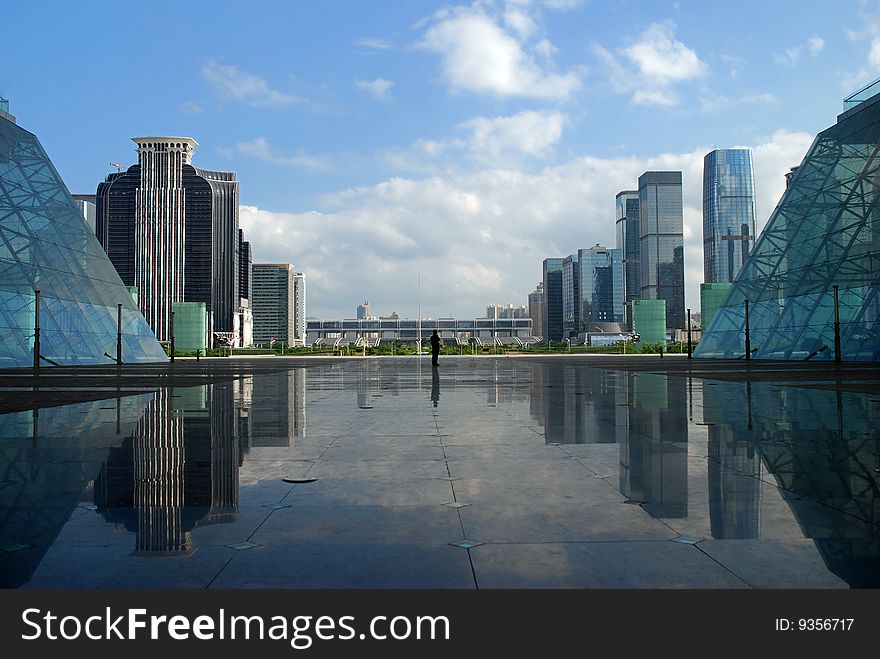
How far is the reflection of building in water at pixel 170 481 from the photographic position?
4.31m

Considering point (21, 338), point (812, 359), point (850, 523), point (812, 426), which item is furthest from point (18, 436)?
point (812, 359)

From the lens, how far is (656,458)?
6637mm

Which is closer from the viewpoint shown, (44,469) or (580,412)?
(44,469)

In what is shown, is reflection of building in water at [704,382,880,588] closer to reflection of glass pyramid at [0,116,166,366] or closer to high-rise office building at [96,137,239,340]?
reflection of glass pyramid at [0,116,166,366]

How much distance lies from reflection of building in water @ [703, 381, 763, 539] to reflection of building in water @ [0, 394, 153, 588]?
163 inches

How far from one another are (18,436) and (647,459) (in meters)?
7.87

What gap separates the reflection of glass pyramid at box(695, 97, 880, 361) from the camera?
3706 centimetres

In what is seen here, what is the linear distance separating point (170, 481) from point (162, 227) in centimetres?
19631

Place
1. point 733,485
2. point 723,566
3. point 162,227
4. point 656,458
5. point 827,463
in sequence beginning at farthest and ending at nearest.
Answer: point 162,227 → point 656,458 → point 827,463 → point 733,485 → point 723,566

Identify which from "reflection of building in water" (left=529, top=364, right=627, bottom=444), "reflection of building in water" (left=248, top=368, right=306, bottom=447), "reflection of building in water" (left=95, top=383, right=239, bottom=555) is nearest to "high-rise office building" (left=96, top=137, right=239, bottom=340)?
"reflection of building in water" (left=248, top=368, right=306, bottom=447)

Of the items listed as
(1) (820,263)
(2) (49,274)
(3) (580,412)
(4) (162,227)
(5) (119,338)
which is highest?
(4) (162,227)

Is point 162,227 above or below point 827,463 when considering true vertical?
above

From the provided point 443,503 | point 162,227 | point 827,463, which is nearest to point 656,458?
point 827,463

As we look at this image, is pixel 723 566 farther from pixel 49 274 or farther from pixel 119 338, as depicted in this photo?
pixel 49 274
